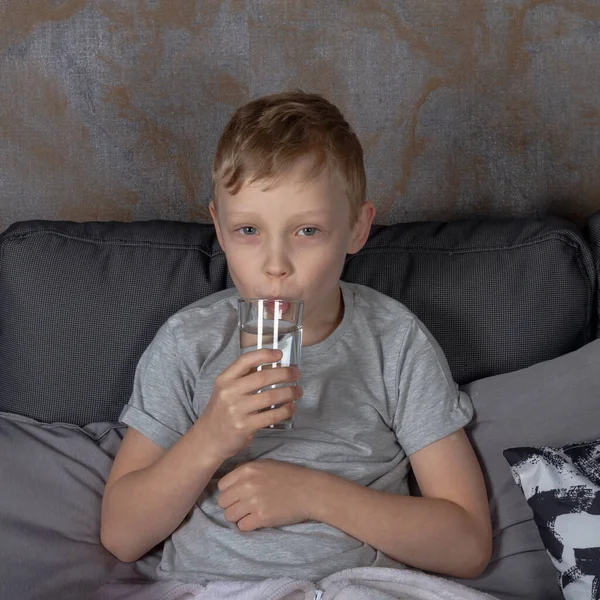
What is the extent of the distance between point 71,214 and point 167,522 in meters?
0.98

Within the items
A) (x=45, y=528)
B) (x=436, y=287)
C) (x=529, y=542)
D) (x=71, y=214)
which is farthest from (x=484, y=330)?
(x=71, y=214)

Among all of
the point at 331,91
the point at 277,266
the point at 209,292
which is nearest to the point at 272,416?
the point at 277,266

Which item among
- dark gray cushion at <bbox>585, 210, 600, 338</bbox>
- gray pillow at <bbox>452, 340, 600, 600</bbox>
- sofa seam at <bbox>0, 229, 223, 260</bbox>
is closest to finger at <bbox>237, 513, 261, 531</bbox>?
gray pillow at <bbox>452, 340, 600, 600</bbox>

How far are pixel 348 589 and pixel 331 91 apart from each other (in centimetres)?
119

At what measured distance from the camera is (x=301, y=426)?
1440mm

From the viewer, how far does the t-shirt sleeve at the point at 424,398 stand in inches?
55.7

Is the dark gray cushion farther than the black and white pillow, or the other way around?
the dark gray cushion

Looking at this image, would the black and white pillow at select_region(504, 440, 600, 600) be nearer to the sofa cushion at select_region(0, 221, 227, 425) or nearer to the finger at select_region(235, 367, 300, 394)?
the finger at select_region(235, 367, 300, 394)

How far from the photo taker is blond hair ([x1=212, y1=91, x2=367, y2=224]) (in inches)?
51.8

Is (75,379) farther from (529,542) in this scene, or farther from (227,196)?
(529,542)

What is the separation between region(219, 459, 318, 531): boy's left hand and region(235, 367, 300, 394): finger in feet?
0.74

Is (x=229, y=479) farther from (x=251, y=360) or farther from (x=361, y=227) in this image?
(x=361, y=227)

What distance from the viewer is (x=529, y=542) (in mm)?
1459

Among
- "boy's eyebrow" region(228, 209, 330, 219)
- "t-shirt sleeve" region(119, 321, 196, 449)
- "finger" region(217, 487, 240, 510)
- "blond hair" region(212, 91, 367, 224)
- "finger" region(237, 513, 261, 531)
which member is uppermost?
"blond hair" region(212, 91, 367, 224)
